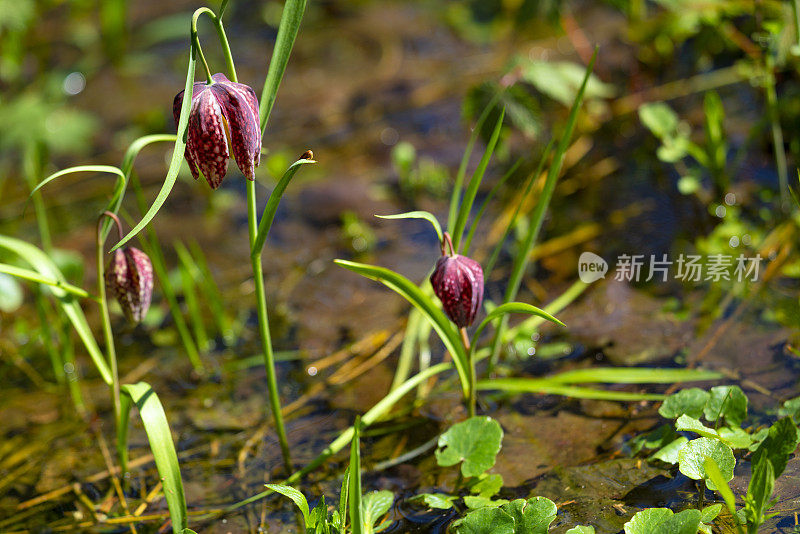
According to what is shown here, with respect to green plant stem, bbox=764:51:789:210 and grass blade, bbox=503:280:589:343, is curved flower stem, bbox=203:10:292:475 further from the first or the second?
green plant stem, bbox=764:51:789:210

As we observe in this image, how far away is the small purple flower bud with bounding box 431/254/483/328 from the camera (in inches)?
55.6

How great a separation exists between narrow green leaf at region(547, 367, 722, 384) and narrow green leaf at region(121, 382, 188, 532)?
0.83 meters

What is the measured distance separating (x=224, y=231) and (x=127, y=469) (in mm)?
1053

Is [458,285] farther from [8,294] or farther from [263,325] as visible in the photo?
[8,294]

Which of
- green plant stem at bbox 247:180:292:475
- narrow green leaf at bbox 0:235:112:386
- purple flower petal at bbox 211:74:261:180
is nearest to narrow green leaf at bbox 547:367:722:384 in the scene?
green plant stem at bbox 247:180:292:475

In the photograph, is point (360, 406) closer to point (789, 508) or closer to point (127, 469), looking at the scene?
point (127, 469)

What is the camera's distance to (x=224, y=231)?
2.62 meters

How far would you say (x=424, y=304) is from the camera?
1459 mm

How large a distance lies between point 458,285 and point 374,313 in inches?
31.4

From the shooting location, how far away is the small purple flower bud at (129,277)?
1528 mm

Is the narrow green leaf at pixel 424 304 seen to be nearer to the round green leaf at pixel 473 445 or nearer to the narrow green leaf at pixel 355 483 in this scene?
the round green leaf at pixel 473 445

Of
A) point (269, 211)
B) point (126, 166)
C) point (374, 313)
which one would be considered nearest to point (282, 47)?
point (269, 211)

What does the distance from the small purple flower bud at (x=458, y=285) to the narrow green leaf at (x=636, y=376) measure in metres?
0.38

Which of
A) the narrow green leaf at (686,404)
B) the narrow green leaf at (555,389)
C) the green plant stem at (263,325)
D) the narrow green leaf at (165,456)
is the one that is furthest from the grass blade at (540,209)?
the narrow green leaf at (165,456)
